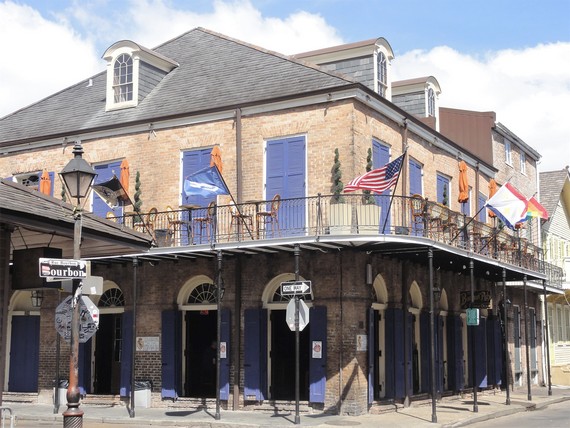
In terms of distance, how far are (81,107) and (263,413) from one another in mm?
11505

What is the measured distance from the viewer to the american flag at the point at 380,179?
1691 cm

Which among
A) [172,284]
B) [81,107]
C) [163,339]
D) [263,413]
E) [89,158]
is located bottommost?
[263,413]

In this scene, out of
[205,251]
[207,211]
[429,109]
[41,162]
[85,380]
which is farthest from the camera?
[429,109]

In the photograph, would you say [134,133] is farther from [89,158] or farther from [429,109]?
[429,109]

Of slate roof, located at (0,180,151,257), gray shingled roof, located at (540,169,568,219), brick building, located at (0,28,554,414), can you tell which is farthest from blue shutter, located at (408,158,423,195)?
gray shingled roof, located at (540,169,568,219)

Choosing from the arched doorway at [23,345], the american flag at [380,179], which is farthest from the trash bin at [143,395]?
the american flag at [380,179]

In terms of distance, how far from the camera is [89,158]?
2253 cm

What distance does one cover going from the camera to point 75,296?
10445mm

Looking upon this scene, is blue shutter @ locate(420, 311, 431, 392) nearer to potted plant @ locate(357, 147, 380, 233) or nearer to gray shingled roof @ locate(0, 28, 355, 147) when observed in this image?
potted plant @ locate(357, 147, 380, 233)

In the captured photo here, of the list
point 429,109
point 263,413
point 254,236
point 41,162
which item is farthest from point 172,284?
point 429,109

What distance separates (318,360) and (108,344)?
6789 millimetres

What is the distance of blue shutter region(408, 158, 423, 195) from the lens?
21812mm

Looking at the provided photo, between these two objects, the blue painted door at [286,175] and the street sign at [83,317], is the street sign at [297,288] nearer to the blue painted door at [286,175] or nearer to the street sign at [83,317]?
the blue painted door at [286,175]

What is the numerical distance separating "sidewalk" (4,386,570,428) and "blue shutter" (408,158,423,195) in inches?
224
